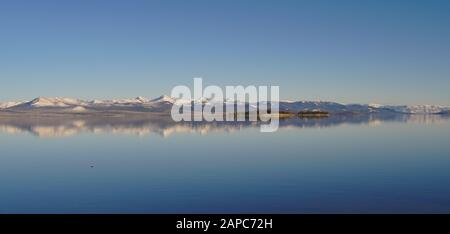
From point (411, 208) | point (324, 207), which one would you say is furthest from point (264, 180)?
point (411, 208)

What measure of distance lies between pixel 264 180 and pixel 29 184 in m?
8.23

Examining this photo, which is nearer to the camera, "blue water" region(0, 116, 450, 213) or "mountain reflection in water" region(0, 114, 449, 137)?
"blue water" region(0, 116, 450, 213)

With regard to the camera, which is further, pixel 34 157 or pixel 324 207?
pixel 34 157

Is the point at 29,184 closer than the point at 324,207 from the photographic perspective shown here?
No

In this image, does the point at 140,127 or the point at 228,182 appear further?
the point at 140,127

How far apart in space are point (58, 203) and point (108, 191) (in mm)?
1986

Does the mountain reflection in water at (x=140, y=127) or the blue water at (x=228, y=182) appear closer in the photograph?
the blue water at (x=228, y=182)
